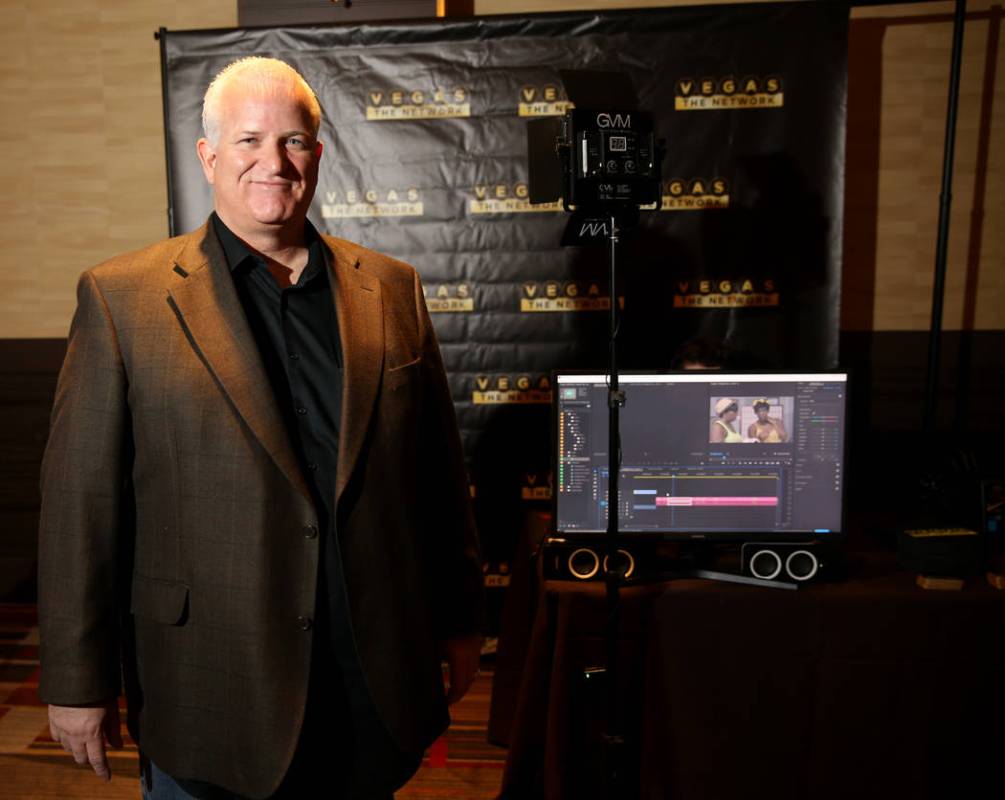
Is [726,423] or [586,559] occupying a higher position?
[726,423]

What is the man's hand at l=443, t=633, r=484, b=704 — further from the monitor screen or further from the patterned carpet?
the patterned carpet

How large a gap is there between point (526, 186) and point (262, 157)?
73.4 inches

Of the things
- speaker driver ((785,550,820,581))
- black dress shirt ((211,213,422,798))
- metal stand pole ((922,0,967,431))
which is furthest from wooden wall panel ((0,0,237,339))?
speaker driver ((785,550,820,581))

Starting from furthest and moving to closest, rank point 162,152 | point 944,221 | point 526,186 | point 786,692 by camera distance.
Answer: point 162,152
point 526,186
point 944,221
point 786,692

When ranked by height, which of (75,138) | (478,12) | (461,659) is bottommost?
(461,659)

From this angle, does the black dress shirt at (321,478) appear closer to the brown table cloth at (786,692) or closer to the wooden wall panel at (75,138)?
the brown table cloth at (786,692)

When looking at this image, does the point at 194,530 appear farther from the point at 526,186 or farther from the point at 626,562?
the point at 526,186

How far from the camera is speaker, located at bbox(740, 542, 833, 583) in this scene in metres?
1.85

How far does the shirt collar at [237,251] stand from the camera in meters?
1.24

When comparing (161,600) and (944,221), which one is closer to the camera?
(161,600)

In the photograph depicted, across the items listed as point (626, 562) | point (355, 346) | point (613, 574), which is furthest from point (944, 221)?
point (355, 346)

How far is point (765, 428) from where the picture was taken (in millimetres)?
1864

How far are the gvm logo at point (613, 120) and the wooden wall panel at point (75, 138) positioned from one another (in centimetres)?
219

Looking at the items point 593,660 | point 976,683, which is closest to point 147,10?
point 593,660
